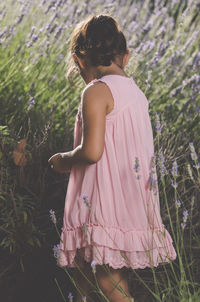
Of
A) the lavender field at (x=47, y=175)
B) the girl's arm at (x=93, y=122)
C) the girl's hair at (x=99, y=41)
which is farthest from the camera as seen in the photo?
the lavender field at (x=47, y=175)

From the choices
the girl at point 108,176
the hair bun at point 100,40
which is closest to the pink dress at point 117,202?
the girl at point 108,176

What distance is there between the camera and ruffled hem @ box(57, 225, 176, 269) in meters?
1.73

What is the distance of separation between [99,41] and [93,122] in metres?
0.35

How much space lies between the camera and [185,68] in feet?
12.1

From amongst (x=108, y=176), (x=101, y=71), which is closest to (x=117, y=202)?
(x=108, y=176)

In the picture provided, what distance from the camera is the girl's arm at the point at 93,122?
5.55 ft

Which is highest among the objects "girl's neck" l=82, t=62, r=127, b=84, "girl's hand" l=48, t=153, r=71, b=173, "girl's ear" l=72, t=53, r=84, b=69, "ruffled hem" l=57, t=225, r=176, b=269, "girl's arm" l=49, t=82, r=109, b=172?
"girl's ear" l=72, t=53, r=84, b=69

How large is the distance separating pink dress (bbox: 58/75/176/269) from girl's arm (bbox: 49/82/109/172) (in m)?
0.06

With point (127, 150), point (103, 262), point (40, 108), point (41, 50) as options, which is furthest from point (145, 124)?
point (41, 50)

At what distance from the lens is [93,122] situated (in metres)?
1.69

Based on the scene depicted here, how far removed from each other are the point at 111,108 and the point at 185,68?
2052mm

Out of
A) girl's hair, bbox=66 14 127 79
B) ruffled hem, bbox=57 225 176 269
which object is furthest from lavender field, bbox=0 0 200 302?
girl's hair, bbox=66 14 127 79

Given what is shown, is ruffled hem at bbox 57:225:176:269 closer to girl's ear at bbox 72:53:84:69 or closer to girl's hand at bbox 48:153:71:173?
girl's hand at bbox 48:153:71:173

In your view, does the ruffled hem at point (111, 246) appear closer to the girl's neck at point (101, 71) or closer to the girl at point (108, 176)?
the girl at point (108, 176)
